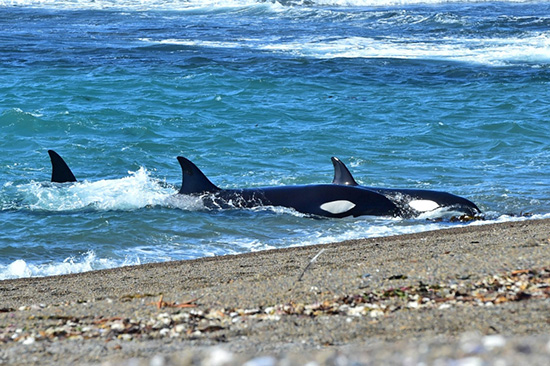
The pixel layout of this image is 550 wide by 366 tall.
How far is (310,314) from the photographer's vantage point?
5070 mm

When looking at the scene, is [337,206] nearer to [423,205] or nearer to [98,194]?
[423,205]

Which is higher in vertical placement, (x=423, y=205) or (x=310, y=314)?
(x=310, y=314)

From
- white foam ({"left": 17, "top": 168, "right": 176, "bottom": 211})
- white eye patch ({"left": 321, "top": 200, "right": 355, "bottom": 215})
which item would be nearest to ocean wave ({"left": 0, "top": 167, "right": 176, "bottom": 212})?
white foam ({"left": 17, "top": 168, "right": 176, "bottom": 211})

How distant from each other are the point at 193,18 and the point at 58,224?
1415 inches

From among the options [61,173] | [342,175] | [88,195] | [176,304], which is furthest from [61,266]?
[342,175]

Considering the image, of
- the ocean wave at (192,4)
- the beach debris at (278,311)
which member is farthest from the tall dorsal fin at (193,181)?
the ocean wave at (192,4)

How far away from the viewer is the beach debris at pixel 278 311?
16.0 feet

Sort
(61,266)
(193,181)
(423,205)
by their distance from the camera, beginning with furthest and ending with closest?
1. (193,181)
2. (423,205)
3. (61,266)

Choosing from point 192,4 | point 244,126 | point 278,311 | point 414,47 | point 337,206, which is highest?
point 278,311

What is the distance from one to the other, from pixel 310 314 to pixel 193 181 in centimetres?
750

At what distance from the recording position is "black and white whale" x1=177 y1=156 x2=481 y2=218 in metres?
11.8

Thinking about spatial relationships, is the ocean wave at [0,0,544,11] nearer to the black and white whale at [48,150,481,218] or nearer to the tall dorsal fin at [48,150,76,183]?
the tall dorsal fin at [48,150,76,183]

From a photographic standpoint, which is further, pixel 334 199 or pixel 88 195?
pixel 88 195

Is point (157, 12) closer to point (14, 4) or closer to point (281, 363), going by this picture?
point (14, 4)
